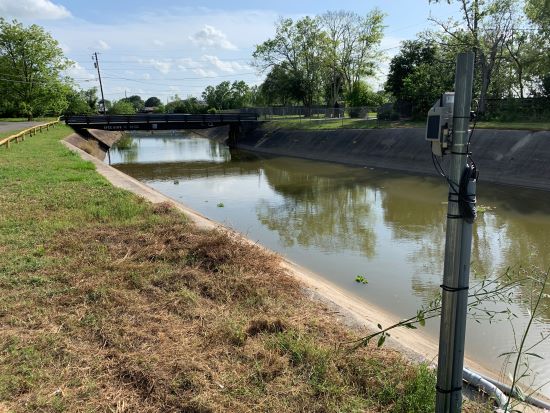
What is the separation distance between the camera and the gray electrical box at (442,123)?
2629 mm

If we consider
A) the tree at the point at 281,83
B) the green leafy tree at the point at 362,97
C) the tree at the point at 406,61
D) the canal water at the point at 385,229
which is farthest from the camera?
the green leafy tree at the point at 362,97

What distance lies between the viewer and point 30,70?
2069 inches

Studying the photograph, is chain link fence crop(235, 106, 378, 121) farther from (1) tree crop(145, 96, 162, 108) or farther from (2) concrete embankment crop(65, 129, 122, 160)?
(1) tree crop(145, 96, 162, 108)

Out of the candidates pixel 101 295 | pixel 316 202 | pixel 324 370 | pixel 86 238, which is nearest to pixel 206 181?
pixel 316 202

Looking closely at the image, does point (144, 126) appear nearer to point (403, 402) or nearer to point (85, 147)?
point (85, 147)

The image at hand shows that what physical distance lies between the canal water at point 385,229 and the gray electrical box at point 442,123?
2541 mm

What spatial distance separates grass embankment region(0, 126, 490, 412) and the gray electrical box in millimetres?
2078

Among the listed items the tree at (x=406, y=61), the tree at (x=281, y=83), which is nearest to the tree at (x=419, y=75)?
the tree at (x=406, y=61)

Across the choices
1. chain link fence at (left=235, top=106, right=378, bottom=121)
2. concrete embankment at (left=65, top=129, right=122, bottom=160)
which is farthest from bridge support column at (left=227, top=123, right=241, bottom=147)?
concrete embankment at (left=65, top=129, right=122, bottom=160)

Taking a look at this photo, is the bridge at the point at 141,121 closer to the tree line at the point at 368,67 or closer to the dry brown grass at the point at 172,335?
the tree line at the point at 368,67

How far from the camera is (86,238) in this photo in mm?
7797

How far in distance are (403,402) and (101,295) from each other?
3.80 m

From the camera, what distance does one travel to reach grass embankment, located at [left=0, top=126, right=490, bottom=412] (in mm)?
3570

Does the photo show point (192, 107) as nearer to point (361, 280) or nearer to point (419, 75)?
point (419, 75)
